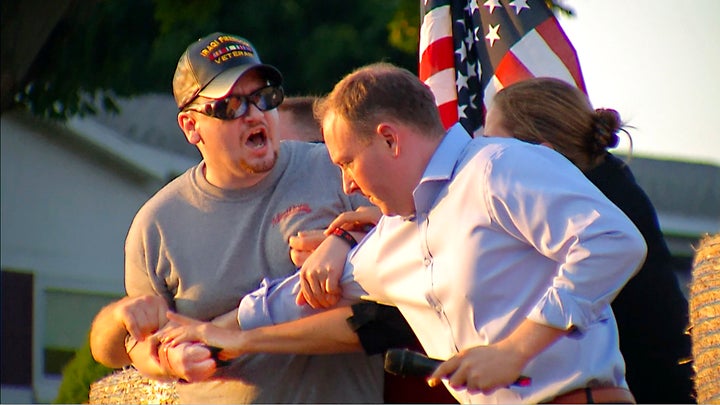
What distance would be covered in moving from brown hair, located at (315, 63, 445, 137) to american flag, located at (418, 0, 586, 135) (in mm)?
2028

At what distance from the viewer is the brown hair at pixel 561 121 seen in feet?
14.1

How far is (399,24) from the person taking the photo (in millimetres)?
12219

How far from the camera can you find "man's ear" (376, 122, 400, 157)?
150 inches

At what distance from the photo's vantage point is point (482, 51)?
618 centimetres

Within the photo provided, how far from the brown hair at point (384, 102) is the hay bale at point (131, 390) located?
6.05 ft

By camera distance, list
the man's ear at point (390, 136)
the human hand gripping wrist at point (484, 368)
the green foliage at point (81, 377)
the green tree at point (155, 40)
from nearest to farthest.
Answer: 1. the human hand gripping wrist at point (484, 368)
2. the man's ear at point (390, 136)
3. the green foliage at point (81, 377)
4. the green tree at point (155, 40)

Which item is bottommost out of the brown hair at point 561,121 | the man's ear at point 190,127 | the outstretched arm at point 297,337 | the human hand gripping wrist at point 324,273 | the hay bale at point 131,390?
the hay bale at point 131,390

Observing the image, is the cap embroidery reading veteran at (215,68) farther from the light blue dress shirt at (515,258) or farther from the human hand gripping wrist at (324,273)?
the light blue dress shirt at (515,258)

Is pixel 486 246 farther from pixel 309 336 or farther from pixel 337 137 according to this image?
pixel 309 336

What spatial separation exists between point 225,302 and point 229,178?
17.7 inches

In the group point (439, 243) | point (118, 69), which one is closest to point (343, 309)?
point (439, 243)

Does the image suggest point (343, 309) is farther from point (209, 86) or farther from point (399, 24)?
point (399, 24)

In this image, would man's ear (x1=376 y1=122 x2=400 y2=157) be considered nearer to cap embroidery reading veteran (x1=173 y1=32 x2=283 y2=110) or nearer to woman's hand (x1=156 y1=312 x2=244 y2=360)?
woman's hand (x1=156 y1=312 x2=244 y2=360)

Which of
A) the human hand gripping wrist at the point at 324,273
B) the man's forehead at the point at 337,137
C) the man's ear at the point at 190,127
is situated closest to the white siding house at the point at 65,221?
the man's ear at the point at 190,127
